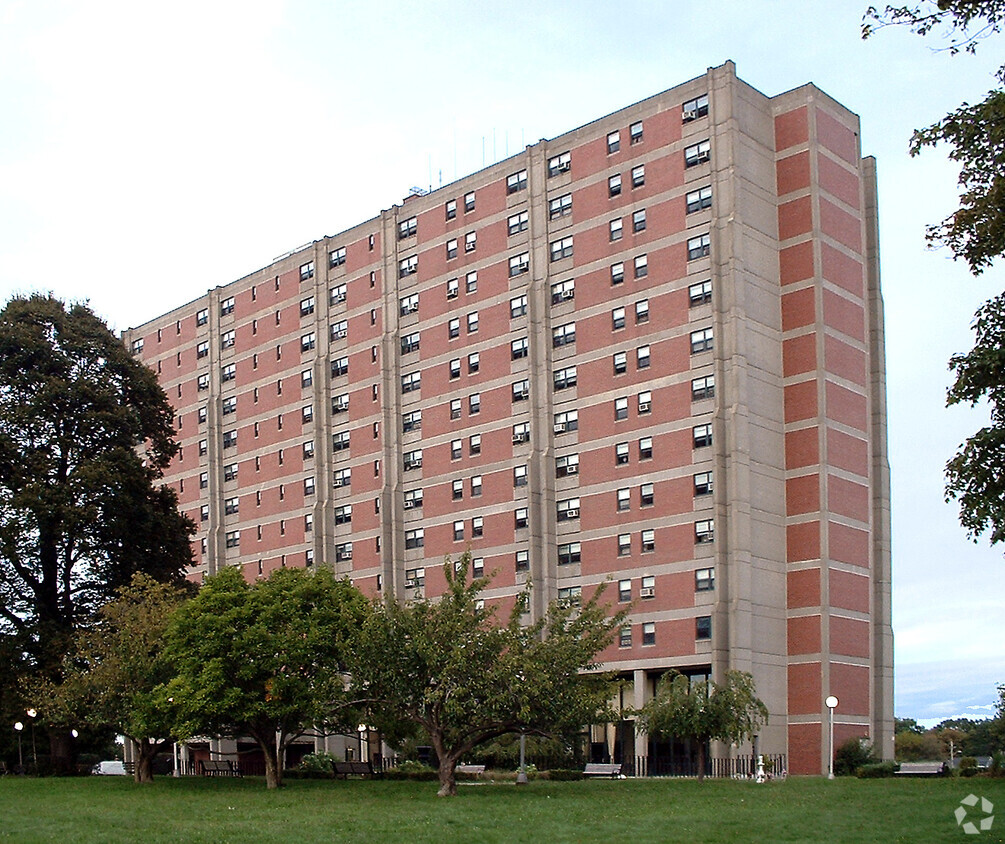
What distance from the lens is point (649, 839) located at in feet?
101

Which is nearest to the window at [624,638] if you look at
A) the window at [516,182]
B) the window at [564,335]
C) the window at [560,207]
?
the window at [564,335]

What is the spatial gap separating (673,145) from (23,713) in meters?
47.3

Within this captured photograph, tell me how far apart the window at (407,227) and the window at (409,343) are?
737cm

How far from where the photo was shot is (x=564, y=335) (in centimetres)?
8388

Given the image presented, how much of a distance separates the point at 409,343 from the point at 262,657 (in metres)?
44.5

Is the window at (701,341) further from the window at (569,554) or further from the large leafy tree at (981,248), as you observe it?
the large leafy tree at (981,248)

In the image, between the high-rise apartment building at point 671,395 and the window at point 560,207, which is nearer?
the high-rise apartment building at point 671,395

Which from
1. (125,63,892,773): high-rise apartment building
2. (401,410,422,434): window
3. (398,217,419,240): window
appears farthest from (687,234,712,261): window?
(398,217,419,240): window

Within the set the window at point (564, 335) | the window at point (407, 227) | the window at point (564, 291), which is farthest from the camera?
the window at point (407, 227)

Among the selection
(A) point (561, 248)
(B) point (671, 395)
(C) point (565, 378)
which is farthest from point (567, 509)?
(A) point (561, 248)

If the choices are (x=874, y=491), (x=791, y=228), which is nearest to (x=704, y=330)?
(x=791, y=228)

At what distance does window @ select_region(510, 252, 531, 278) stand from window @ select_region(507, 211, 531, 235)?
5.68 feet

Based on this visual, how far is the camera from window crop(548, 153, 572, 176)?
84.9m

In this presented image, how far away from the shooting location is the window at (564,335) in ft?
274
